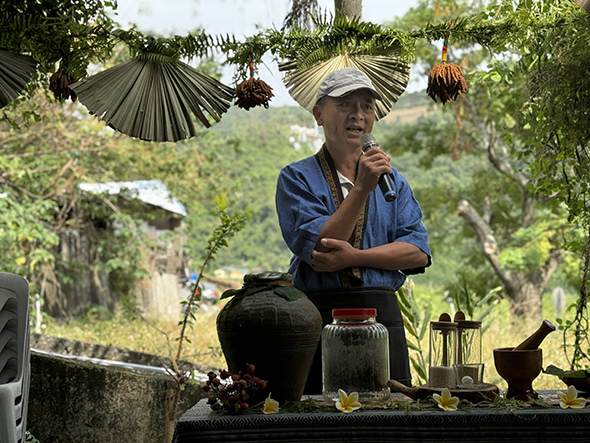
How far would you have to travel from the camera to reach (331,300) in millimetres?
2068

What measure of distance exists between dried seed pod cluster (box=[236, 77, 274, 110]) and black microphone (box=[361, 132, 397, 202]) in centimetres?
56

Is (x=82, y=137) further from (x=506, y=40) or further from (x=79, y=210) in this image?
(x=506, y=40)

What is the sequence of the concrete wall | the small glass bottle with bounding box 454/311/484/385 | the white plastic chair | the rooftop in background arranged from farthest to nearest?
the rooftop in background → the concrete wall → the white plastic chair → the small glass bottle with bounding box 454/311/484/385

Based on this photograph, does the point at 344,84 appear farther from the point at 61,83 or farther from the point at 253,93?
the point at 61,83

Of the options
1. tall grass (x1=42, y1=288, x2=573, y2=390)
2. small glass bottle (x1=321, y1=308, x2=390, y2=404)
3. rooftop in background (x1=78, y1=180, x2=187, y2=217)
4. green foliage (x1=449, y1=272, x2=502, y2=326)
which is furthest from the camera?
rooftop in background (x1=78, y1=180, x2=187, y2=217)

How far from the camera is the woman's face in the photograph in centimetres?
219

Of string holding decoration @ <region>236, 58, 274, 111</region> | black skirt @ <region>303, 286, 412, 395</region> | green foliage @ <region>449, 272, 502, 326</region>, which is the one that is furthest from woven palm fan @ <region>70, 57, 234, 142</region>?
green foliage @ <region>449, 272, 502, 326</region>

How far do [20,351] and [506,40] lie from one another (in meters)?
1.81

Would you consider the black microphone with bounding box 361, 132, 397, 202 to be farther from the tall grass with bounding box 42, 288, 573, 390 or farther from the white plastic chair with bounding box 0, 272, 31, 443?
the tall grass with bounding box 42, 288, 573, 390

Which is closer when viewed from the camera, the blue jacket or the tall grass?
the blue jacket

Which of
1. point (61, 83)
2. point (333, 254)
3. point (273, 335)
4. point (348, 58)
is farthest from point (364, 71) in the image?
point (273, 335)

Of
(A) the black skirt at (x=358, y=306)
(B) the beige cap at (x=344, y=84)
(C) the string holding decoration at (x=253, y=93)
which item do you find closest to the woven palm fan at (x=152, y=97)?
(C) the string holding decoration at (x=253, y=93)

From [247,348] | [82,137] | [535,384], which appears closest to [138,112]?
[247,348]

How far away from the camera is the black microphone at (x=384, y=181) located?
73.8 inches
